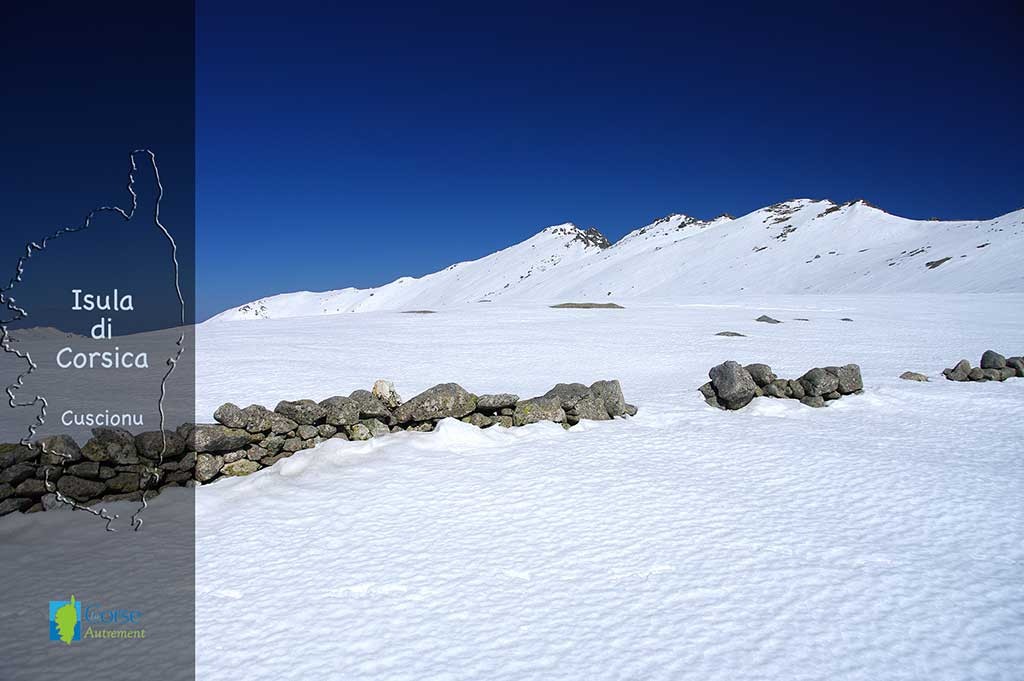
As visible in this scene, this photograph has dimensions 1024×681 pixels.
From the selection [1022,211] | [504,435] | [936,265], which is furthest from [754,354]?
[1022,211]

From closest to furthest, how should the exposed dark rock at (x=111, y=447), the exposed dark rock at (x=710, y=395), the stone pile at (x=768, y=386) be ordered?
the exposed dark rock at (x=111, y=447)
the stone pile at (x=768, y=386)
the exposed dark rock at (x=710, y=395)

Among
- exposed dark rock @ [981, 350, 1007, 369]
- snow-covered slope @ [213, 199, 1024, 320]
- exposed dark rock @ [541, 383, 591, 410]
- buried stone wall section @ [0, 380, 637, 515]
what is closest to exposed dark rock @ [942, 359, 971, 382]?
exposed dark rock @ [981, 350, 1007, 369]

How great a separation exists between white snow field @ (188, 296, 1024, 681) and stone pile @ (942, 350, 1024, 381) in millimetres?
2125

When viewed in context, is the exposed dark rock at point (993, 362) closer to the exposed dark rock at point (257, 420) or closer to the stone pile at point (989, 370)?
the stone pile at point (989, 370)

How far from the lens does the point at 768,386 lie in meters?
13.2

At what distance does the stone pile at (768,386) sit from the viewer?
12.5m

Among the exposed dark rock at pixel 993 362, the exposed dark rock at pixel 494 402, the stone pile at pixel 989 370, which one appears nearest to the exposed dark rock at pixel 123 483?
the exposed dark rock at pixel 494 402

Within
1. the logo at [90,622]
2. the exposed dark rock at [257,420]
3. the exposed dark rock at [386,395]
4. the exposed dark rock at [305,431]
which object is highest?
the exposed dark rock at [386,395]

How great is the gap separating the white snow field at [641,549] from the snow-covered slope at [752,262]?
1843 inches

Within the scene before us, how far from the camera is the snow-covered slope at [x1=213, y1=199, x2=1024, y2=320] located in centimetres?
6066

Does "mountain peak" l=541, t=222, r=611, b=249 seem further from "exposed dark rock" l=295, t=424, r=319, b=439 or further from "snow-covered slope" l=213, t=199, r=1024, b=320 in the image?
"exposed dark rock" l=295, t=424, r=319, b=439

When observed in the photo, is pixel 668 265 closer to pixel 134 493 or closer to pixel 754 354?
pixel 754 354

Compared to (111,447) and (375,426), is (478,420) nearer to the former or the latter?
(375,426)

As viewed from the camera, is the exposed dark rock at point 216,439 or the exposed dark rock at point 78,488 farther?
the exposed dark rock at point 216,439
